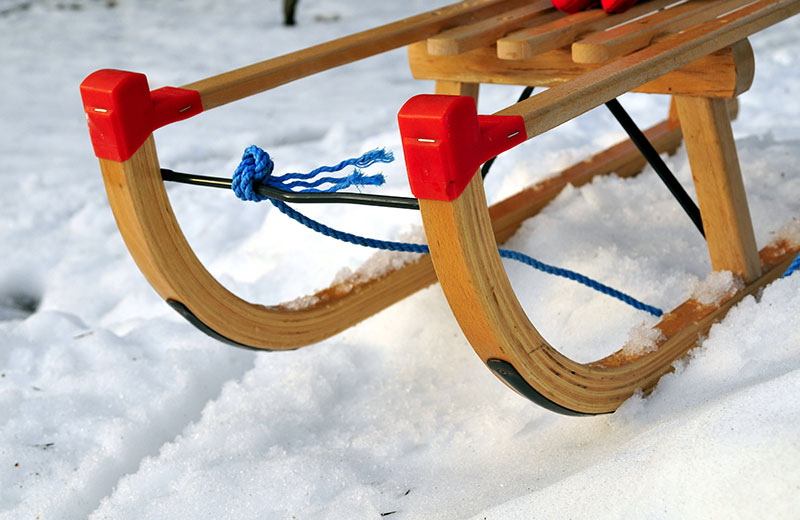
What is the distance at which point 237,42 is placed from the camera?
3.61 metres

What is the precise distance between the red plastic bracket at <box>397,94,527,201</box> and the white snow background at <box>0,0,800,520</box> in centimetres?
35

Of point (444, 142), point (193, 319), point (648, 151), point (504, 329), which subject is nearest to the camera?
point (444, 142)

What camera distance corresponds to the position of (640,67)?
0.93 m

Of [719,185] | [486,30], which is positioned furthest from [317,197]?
[719,185]

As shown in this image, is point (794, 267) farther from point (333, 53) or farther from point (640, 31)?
point (333, 53)

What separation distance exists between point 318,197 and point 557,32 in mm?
477

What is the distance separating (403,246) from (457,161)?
0.41 metres

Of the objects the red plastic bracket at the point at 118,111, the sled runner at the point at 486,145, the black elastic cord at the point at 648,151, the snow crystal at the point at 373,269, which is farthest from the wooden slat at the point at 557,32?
the red plastic bracket at the point at 118,111

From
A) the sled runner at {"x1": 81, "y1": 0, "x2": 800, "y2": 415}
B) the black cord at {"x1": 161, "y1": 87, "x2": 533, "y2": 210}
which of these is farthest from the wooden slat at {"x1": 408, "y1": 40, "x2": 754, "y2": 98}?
the black cord at {"x1": 161, "y1": 87, "x2": 533, "y2": 210}

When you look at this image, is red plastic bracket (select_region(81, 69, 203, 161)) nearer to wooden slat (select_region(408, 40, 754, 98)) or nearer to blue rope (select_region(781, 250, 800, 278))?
wooden slat (select_region(408, 40, 754, 98))

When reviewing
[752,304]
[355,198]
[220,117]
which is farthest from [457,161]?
[220,117]

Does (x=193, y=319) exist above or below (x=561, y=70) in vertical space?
below

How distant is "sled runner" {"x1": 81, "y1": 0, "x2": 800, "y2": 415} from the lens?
0.82m

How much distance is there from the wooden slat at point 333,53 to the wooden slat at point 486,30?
3cm
